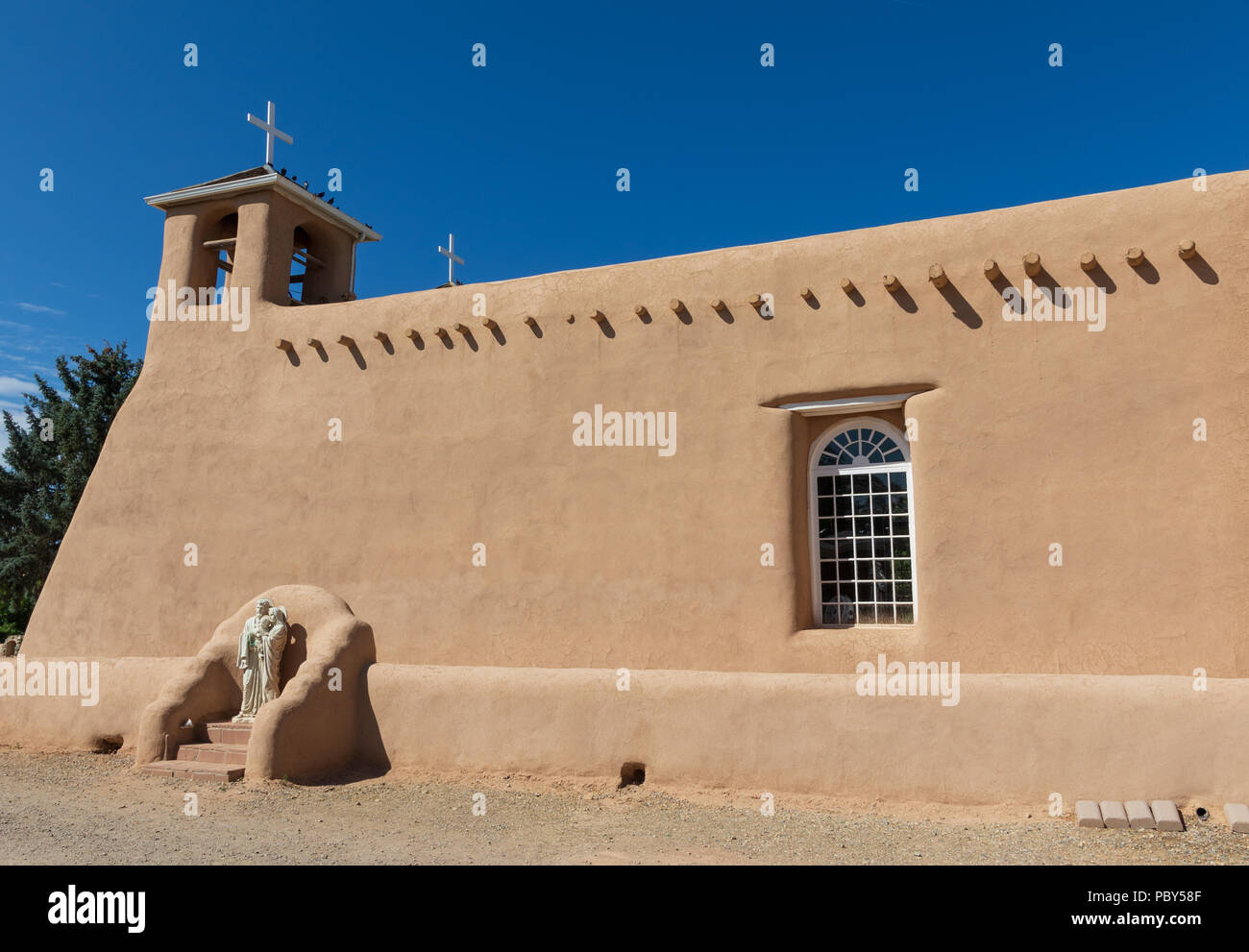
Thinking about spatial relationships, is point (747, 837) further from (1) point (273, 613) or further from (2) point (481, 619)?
(1) point (273, 613)

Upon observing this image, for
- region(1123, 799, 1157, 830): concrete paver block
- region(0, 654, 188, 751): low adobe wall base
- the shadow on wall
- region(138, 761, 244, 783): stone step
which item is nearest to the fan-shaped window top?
region(1123, 799, 1157, 830): concrete paver block

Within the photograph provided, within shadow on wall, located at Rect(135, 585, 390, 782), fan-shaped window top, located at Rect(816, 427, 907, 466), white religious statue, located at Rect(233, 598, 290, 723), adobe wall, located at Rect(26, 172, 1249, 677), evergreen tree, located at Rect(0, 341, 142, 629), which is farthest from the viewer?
evergreen tree, located at Rect(0, 341, 142, 629)

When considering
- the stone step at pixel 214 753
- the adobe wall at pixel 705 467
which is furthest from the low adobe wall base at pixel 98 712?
the stone step at pixel 214 753

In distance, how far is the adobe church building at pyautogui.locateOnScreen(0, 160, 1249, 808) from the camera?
766 cm

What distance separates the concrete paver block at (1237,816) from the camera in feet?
21.6

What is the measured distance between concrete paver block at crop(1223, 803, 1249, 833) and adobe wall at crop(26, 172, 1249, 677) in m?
1.14

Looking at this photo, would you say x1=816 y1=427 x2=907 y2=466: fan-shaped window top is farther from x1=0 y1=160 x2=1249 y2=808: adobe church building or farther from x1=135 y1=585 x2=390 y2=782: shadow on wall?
x1=135 y1=585 x2=390 y2=782: shadow on wall

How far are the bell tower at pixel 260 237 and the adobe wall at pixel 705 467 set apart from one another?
30.7 inches

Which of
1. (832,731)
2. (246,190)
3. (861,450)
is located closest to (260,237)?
(246,190)

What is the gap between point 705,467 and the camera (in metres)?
9.43

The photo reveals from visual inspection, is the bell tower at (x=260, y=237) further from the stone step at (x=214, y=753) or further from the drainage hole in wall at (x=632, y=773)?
the drainage hole in wall at (x=632, y=773)

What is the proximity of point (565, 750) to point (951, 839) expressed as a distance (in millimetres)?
3599
